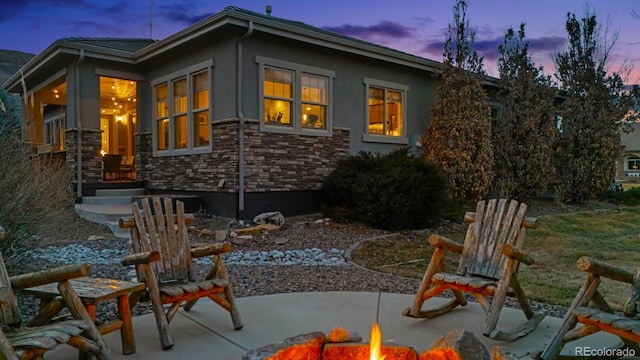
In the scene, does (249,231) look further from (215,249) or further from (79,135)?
(79,135)

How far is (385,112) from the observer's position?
36.2 ft

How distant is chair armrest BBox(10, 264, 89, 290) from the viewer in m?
2.28

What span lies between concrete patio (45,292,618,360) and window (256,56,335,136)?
17.6 feet

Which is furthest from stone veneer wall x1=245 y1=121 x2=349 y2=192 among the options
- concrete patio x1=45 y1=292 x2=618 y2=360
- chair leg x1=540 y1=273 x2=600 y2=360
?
chair leg x1=540 y1=273 x2=600 y2=360

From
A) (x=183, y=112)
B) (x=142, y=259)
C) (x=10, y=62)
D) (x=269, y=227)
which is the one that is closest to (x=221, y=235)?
(x=269, y=227)

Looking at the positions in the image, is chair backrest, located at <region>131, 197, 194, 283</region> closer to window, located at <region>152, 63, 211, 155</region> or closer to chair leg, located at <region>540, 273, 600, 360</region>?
chair leg, located at <region>540, 273, 600, 360</region>

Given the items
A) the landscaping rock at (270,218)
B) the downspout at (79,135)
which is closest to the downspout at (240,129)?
the landscaping rock at (270,218)

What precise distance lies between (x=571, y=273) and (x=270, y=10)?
9.75 m

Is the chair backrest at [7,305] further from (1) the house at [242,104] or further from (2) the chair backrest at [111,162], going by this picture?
(2) the chair backrest at [111,162]

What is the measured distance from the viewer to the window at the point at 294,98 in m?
8.88

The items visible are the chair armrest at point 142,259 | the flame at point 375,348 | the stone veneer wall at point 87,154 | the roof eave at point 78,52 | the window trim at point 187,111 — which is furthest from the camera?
the stone veneer wall at point 87,154

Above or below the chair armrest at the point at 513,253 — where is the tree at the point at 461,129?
above

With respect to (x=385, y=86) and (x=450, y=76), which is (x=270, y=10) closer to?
(x=385, y=86)

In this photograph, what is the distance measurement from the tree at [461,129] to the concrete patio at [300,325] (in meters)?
6.78
